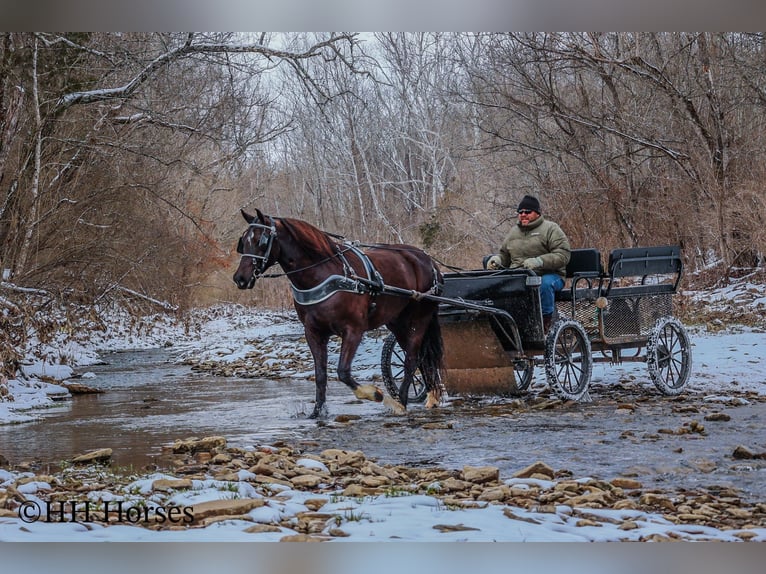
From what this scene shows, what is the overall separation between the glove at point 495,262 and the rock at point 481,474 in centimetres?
214

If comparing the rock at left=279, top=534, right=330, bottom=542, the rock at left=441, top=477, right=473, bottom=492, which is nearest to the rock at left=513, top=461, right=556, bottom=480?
the rock at left=441, top=477, right=473, bottom=492

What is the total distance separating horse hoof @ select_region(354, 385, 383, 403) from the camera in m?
5.92

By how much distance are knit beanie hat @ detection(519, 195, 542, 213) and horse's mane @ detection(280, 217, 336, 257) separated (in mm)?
1317

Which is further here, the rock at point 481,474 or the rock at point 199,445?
the rock at point 199,445

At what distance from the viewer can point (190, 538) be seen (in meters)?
4.58

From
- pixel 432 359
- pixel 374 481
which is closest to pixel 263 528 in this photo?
pixel 374 481

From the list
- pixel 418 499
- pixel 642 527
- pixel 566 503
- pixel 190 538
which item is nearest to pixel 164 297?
pixel 190 538

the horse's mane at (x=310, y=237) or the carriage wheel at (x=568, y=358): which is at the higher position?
the horse's mane at (x=310, y=237)

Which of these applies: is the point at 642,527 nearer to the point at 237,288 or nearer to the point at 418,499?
the point at 418,499

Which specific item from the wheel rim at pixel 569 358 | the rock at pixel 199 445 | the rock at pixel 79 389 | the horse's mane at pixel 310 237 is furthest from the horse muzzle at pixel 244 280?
the wheel rim at pixel 569 358

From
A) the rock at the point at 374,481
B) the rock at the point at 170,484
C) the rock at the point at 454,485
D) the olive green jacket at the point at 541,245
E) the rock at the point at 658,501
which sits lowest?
the rock at the point at 658,501

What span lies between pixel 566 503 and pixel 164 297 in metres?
2.78

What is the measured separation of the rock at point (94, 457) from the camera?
505cm

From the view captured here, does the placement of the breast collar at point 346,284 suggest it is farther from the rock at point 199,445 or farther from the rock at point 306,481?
the rock at point 306,481
